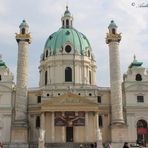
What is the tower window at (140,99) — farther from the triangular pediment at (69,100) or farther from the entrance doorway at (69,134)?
the entrance doorway at (69,134)

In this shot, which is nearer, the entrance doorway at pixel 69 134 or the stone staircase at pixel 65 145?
the stone staircase at pixel 65 145

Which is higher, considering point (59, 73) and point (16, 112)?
point (59, 73)

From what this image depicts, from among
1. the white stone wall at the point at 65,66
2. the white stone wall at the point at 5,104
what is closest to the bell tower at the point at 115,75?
the white stone wall at the point at 65,66

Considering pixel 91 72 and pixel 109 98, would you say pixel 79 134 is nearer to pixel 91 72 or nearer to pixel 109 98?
pixel 109 98

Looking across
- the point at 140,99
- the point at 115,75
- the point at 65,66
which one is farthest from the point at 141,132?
the point at 65,66

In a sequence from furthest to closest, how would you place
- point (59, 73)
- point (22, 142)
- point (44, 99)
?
point (59, 73), point (44, 99), point (22, 142)

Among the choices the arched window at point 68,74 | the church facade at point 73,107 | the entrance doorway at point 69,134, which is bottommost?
the entrance doorway at point 69,134

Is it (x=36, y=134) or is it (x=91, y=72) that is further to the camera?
(x=91, y=72)

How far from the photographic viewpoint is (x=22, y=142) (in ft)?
191

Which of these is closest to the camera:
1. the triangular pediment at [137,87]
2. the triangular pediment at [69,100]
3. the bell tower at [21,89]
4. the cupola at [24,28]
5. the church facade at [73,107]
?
the bell tower at [21,89]

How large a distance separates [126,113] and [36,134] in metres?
16.0

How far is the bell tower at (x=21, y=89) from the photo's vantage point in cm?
5894

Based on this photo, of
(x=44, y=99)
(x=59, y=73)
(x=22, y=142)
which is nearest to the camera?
(x=22, y=142)

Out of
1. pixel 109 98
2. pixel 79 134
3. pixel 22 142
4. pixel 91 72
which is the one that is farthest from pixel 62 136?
pixel 91 72
